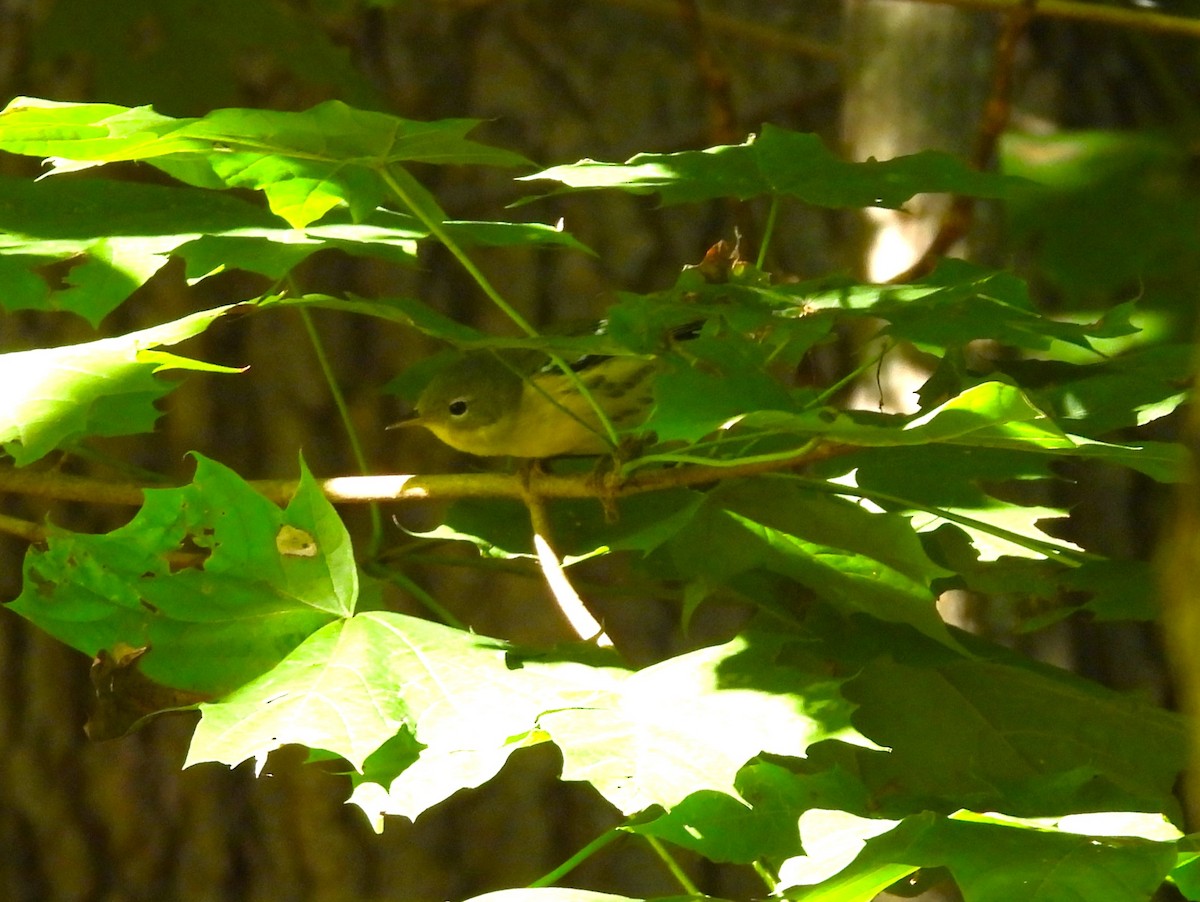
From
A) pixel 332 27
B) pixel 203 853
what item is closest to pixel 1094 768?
pixel 203 853

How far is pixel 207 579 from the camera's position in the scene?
1.57 metres

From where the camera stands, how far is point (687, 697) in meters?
1.44

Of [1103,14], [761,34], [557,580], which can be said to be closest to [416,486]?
[557,580]

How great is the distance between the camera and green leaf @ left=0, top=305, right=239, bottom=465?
1.51 m

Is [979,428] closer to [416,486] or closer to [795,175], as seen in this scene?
[795,175]

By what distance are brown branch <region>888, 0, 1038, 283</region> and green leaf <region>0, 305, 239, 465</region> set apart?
1.54m

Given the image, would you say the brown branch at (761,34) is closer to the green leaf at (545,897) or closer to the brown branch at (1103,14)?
the brown branch at (1103,14)

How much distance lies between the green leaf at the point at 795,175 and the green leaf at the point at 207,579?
64 centimetres

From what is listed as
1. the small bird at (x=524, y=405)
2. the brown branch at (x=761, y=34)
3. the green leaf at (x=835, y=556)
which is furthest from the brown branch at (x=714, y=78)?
the green leaf at (x=835, y=556)

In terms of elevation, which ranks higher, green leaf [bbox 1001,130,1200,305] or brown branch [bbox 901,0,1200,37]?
green leaf [bbox 1001,130,1200,305]

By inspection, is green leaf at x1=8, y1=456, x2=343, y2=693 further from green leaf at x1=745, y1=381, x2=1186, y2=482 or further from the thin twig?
green leaf at x1=745, y1=381, x2=1186, y2=482

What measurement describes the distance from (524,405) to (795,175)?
1.03 metres

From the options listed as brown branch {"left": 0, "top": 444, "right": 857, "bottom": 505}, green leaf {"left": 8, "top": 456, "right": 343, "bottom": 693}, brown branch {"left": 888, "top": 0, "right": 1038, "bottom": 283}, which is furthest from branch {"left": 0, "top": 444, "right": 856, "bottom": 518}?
brown branch {"left": 888, "top": 0, "right": 1038, "bottom": 283}

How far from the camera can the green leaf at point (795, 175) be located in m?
1.85
